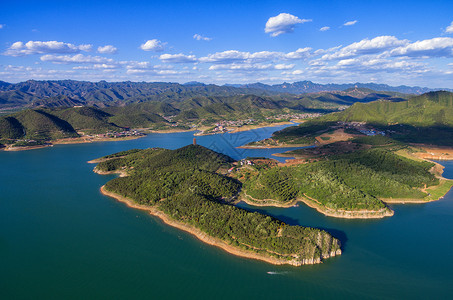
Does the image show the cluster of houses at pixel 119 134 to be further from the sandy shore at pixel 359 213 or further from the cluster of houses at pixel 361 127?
the sandy shore at pixel 359 213

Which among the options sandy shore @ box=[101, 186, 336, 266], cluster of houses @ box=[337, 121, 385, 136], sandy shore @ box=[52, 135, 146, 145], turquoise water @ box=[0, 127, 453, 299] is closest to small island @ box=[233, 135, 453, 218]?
turquoise water @ box=[0, 127, 453, 299]

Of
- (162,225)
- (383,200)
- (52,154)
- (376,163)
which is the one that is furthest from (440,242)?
(52,154)

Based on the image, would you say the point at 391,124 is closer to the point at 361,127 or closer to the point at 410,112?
the point at 361,127

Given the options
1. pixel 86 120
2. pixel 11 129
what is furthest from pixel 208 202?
pixel 86 120

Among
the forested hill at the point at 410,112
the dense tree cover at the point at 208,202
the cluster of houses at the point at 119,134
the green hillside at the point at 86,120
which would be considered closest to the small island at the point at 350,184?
the dense tree cover at the point at 208,202

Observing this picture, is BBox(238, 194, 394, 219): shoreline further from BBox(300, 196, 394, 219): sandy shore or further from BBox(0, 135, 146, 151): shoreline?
BBox(0, 135, 146, 151): shoreline

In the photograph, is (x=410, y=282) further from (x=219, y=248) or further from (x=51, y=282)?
(x=51, y=282)
